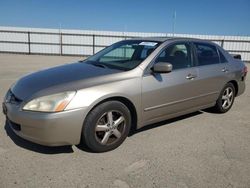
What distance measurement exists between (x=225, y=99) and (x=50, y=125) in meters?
3.76

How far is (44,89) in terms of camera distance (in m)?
3.08

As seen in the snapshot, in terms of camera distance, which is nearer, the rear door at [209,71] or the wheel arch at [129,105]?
the wheel arch at [129,105]

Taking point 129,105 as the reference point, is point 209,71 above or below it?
above

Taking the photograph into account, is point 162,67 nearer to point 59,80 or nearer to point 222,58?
point 59,80

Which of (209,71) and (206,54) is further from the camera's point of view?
(206,54)

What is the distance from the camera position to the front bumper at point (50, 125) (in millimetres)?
2859

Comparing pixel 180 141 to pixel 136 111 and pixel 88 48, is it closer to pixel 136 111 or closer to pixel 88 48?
pixel 136 111

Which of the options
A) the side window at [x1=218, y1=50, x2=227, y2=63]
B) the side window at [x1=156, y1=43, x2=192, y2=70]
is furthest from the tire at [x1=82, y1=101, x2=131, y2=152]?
the side window at [x1=218, y1=50, x2=227, y2=63]

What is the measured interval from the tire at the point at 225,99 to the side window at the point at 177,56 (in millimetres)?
1272

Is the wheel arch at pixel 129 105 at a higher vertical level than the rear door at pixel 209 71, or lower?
lower

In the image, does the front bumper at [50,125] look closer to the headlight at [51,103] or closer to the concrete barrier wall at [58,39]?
the headlight at [51,103]

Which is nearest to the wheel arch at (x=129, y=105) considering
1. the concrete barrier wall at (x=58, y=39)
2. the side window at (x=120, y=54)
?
the side window at (x=120, y=54)

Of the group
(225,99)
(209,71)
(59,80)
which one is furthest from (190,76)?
(59,80)

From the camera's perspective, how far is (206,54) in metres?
4.69
